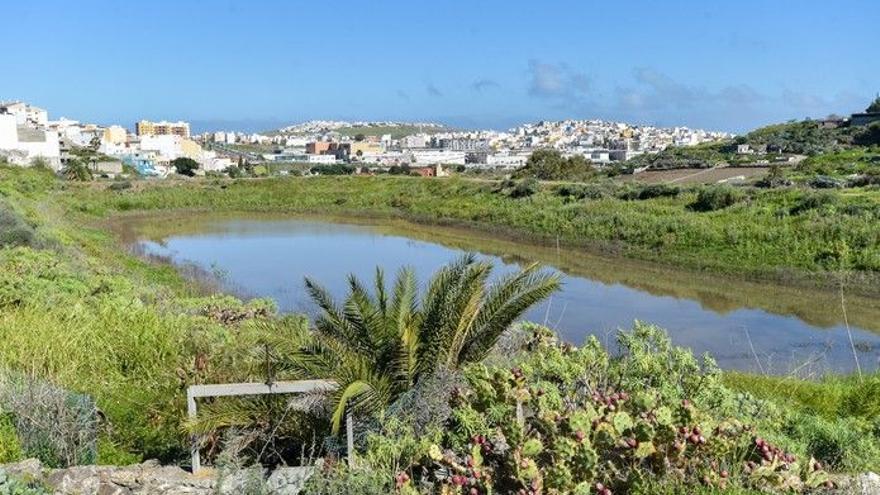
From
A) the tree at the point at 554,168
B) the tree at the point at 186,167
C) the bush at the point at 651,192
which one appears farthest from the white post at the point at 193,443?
the tree at the point at 186,167

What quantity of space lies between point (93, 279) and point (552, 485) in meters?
11.4

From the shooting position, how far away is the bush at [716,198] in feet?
97.5

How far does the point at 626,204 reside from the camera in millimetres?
33156

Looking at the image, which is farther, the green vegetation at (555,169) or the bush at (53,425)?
the green vegetation at (555,169)

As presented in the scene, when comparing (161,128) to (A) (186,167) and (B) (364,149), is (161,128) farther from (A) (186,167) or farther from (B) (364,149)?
(A) (186,167)

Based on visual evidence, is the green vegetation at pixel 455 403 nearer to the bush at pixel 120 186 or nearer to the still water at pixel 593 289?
the still water at pixel 593 289

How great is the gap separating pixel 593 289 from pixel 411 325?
15.8 metres

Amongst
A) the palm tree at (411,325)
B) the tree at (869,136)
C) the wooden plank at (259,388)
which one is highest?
the tree at (869,136)

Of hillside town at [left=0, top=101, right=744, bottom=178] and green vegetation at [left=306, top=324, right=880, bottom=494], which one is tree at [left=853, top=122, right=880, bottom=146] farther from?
green vegetation at [left=306, top=324, right=880, bottom=494]

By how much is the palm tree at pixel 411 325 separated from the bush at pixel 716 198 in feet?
80.2

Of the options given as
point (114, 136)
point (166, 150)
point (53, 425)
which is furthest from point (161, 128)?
point (53, 425)

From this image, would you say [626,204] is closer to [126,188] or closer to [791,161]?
[791,161]

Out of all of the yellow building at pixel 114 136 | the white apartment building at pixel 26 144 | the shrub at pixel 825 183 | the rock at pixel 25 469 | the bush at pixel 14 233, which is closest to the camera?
the rock at pixel 25 469

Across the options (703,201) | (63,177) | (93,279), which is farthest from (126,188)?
(93,279)
